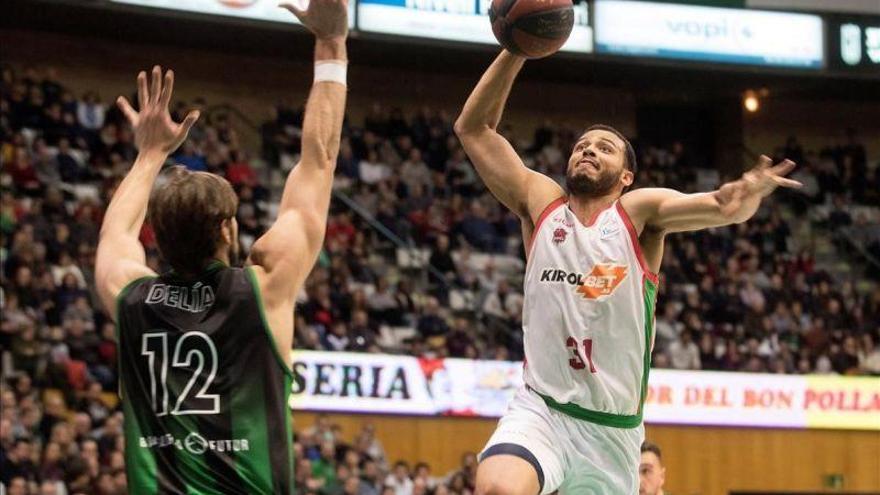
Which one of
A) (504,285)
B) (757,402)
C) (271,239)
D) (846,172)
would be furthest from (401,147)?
(271,239)

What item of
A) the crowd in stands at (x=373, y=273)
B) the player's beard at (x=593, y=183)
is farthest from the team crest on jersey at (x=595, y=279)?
the crowd in stands at (x=373, y=273)

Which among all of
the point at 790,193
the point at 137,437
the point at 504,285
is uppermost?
the point at 790,193

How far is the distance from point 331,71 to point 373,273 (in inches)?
628

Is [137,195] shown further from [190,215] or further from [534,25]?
[534,25]

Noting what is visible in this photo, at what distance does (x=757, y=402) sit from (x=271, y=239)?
55.8ft

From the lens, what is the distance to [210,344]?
3.92 meters

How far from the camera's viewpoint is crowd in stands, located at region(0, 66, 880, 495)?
15547mm

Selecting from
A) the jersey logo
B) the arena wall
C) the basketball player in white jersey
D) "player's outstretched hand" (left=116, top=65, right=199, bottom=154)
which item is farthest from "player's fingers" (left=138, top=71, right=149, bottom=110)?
the arena wall

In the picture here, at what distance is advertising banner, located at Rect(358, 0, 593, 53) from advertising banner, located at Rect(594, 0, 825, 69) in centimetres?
A: 135

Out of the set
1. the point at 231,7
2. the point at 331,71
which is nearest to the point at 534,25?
the point at 331,71

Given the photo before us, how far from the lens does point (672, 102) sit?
27141mm

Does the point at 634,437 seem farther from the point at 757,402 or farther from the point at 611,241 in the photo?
the point at 757,402

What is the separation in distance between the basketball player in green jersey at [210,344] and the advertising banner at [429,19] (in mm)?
17159

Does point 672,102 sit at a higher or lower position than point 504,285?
higher
